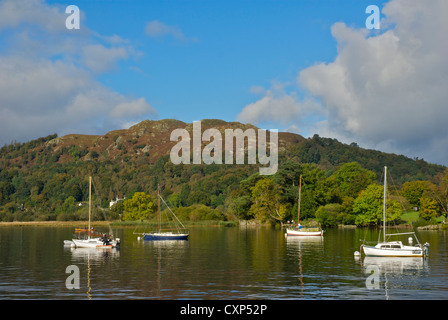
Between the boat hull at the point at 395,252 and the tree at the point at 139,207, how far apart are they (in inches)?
5221

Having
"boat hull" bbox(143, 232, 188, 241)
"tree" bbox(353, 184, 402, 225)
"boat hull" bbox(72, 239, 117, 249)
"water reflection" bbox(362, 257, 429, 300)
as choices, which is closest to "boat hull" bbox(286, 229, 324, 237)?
"boat hull" bbox(143, 232, 188, 241)

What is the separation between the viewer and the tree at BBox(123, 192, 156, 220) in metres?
183

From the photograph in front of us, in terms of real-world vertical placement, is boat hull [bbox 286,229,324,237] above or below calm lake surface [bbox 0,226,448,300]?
below

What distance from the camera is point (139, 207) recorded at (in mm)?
184875

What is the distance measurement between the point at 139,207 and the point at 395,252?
452ft

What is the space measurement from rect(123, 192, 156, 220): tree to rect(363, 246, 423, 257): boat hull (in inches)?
5221

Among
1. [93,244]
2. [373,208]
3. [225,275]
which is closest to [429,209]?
[373,208]

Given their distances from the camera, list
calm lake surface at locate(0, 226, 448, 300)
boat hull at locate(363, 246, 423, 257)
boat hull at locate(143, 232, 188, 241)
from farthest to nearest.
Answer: boat hull at locate(143, 232, 188, 241), boat hull at locate(363, 246, 423, 257), calm lake surface at locate(0, 226, 448, 300)

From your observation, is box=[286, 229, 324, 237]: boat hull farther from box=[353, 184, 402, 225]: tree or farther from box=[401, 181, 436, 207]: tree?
box=[401, 181, 436, 207]: tree

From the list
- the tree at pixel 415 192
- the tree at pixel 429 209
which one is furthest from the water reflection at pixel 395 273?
the tree at pixel 415 192

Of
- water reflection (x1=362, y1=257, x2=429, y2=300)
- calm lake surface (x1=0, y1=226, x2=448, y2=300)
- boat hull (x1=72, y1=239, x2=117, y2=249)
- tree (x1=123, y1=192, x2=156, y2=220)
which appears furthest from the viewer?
tree (x1=123, y1=192, x2=156, y2=220)

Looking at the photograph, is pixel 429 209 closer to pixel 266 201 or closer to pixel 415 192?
pixel 415 192

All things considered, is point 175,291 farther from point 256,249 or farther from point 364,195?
point 364,195
